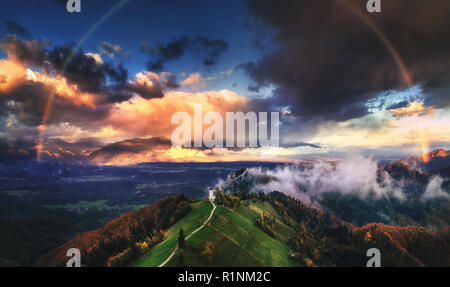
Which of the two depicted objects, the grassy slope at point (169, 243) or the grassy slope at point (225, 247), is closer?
the grassy slope at point (225, 247)

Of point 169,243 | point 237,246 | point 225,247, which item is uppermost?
point 225,247

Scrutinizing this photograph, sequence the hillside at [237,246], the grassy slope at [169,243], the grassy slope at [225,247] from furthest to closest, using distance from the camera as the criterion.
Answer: the hillside at [237,246] < the grassy slope at [169,243] < the grassy slope at [225,247]

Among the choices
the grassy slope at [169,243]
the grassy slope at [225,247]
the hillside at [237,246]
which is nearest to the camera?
the grassy slope at [225,247]

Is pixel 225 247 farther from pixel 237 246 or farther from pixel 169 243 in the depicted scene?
pixel 169 243

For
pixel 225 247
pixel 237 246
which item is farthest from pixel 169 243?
pixel 237 246

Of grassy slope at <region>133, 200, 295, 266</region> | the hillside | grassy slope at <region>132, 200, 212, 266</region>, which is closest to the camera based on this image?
grassy slope at <region>133, 200, 295, 266</region>

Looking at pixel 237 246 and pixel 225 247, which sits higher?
pixel 225 247

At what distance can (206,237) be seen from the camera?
295 ft

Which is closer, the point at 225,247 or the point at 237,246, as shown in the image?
the point at 225,247

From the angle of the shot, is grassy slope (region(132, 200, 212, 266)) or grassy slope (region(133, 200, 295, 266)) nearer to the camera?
grassy slope (region(133, 200, 295, 266))

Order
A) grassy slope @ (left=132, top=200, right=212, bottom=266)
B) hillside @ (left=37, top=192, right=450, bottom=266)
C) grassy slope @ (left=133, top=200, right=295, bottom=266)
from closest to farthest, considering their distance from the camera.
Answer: grassy slope @ (left=133, top=200, right=295, bottom=266) < grassy slope @ (left=132, top=200, right=212, bottom=266) < hillside @ (left=37, top=192, right=450, bottom=266)
